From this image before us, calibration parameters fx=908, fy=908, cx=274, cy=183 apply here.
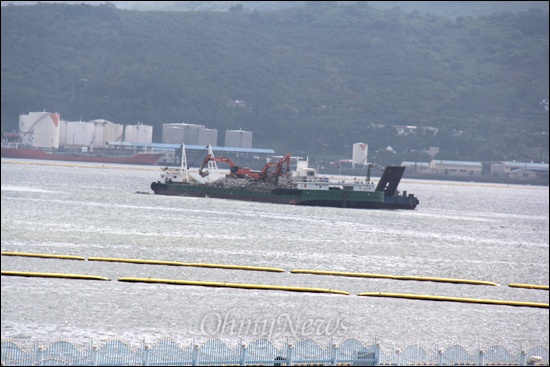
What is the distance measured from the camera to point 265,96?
6289 inches

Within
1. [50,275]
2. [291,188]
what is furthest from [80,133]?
[50,275]

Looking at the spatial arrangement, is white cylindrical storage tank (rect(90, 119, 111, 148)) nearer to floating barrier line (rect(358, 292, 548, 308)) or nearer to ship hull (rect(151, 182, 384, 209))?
ship hull (rect(151, 182, 384, 209))

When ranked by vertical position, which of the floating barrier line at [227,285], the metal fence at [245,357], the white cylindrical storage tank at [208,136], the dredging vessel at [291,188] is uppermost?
the white cylindrical storage tank at [208,136]

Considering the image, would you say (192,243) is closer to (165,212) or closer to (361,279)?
(361,279)

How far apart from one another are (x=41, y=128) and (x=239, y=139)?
6363 centimetres

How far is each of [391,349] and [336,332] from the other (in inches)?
93.1

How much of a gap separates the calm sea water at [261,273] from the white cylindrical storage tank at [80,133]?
86356mm

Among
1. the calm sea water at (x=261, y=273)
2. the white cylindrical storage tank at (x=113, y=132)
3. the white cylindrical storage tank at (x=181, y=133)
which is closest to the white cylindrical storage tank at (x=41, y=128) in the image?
the white cylindrical storage tank at (x=113, y=132)

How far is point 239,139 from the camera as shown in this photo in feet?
398

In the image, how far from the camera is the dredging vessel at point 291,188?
78.1 m

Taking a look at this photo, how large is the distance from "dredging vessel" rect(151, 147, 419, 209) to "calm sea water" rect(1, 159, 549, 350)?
1.19 meters

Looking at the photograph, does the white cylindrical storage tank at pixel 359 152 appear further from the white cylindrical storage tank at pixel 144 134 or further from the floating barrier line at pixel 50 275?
the floating barrier line at pixel 50 275

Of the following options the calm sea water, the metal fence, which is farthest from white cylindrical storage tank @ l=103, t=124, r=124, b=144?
the metal fence

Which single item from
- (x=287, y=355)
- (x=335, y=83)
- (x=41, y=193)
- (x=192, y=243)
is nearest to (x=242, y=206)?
(x=41, y=193)
